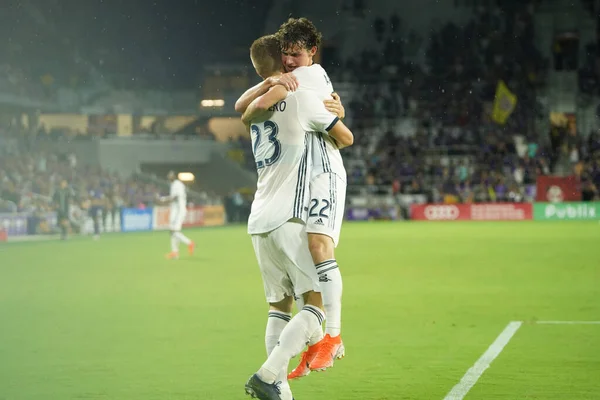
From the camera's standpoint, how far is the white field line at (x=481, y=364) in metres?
7.11

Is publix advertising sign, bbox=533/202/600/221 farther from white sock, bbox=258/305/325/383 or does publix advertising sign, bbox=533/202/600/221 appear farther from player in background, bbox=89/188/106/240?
white sock, bbox=258/305/325/383

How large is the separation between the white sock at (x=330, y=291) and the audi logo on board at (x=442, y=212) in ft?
134

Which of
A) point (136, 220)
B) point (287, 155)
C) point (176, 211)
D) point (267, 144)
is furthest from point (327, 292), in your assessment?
point (136, 220)

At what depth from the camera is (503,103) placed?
50438mm

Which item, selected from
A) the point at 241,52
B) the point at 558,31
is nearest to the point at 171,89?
the point at 241,52

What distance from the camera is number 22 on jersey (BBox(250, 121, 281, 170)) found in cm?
575

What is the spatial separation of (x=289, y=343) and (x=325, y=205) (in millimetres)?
857

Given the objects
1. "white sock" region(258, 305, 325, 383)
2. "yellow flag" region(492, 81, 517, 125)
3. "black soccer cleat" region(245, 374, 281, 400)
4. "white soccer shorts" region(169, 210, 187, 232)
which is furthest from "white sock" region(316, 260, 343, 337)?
"yellow flag" region(492, 81, 517, 125)

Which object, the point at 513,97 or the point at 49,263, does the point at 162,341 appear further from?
the point at 513,97

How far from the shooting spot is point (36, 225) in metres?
35.2

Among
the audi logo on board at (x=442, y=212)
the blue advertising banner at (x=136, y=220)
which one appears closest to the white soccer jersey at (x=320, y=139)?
the blue advertising banner at (x=136, y=220)

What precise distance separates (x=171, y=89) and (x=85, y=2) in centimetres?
1001

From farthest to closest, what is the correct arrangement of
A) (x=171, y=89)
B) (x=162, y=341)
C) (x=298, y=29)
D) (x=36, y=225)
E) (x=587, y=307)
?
(x=171, y=89) → (x=36, y=225) → (x=587, y=307) → (x=162, y=341) → (x=298, y=29)

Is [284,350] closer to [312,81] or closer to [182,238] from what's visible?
[312,81]
